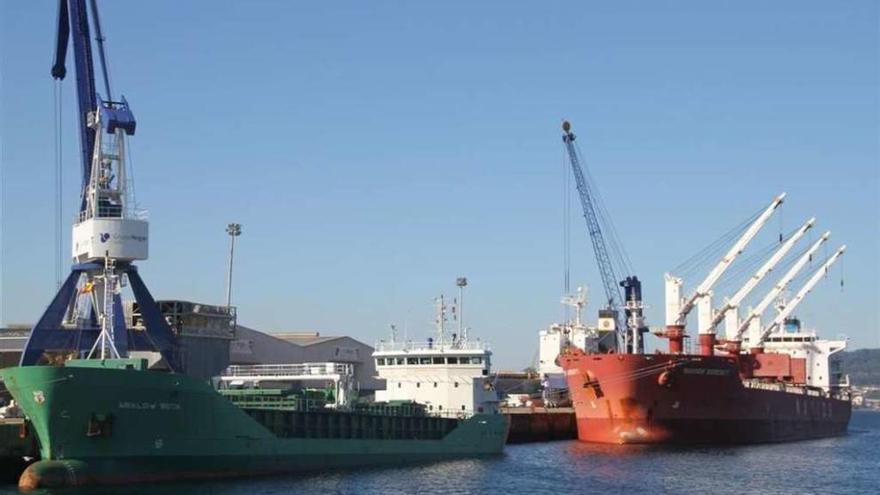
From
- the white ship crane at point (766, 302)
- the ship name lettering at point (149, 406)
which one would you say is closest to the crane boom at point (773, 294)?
the white ship crane at point (766, 302)

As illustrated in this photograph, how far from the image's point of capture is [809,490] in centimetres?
4491

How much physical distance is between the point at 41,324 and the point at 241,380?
1041 centimetres

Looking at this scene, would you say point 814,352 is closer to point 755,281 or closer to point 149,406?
point 755,281

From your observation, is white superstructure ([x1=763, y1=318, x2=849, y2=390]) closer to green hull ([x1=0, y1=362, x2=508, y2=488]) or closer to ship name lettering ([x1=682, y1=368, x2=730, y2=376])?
ship name lettering ([x1=682, y1=368, x2=730, y2=376])

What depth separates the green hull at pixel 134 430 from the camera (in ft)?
132

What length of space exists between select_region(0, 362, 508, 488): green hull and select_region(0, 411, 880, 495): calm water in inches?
35.1

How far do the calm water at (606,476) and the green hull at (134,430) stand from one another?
2.93 ft

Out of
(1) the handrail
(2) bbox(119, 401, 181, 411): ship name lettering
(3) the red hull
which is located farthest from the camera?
(3) the red hull

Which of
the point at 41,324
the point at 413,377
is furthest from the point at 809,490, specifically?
the point at 41,324

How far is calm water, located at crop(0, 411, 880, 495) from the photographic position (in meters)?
42.8

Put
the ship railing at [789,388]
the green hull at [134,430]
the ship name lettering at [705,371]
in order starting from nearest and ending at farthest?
the green hull at [134,430] → the ship name lettering at [705,371] → the ship railing at [789,388]

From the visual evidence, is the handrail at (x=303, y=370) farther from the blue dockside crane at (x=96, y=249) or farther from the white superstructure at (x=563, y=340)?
the white superstructure at (x=563, y=340)

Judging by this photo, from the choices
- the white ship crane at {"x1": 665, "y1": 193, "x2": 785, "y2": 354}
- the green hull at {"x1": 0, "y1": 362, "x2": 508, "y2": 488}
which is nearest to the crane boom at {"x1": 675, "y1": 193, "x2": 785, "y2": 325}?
the white ship crane at {"x1": 665, "y1": 193, "x2": 785, "y2": 354}

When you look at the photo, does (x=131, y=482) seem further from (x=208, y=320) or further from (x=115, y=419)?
(x=208, y=320)
